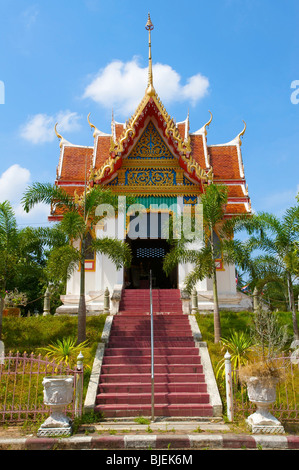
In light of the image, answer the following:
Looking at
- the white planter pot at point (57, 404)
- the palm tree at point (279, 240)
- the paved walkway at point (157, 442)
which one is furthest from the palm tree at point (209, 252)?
the white planter pot at point (57, 404)

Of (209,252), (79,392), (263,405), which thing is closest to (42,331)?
(79,392)

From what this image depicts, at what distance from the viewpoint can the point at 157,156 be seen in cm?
1453

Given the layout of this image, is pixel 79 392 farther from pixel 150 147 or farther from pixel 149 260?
pixel 149 260

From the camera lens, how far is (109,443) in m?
5.96

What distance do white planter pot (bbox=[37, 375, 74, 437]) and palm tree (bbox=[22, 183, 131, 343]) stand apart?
3055 millimetres

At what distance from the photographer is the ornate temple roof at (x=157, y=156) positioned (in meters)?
13.6

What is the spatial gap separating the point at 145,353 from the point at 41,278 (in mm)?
4108

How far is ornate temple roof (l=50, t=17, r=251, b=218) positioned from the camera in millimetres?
13648

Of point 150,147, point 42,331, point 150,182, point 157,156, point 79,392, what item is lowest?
point 79,392

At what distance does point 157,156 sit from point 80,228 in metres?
5.56

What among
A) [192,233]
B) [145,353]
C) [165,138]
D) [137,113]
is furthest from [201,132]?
[145,353]

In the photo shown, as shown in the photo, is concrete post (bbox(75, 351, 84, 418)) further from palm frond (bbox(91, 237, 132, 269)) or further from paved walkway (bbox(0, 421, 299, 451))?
palm frond (bbox(91, 237, 132, 269))

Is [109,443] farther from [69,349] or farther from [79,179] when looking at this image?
[79,179]

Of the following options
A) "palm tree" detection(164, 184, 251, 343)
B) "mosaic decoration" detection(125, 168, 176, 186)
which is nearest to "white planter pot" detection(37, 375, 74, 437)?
"palm tree" detection(164, 184, 251, 343)
